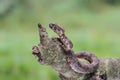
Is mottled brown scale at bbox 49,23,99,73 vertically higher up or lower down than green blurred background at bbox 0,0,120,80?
lower down

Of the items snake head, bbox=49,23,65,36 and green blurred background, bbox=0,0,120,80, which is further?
green blurred background, bbox=0,0,120,80

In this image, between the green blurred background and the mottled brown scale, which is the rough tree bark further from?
the green blurred background

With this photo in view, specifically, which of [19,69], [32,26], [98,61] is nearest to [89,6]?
[32,26]

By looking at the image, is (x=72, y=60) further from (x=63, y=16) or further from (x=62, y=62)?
(x=63, y=16)

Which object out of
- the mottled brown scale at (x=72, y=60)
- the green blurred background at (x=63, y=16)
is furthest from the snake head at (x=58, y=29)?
the green blurred background at (x=63, y=16)

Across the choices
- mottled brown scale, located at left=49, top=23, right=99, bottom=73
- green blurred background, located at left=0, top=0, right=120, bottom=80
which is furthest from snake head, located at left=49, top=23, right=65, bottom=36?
green blurred background, located at left=0, top=0, right=120, bottom=80

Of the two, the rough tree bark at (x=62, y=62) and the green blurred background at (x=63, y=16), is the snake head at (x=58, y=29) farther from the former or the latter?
the green blurred background at (x=63, y=16)

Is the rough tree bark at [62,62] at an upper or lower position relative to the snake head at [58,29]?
lower

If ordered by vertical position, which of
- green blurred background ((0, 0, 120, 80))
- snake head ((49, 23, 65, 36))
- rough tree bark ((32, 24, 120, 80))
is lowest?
rough tree bark ((32, 24, 120, 80))
